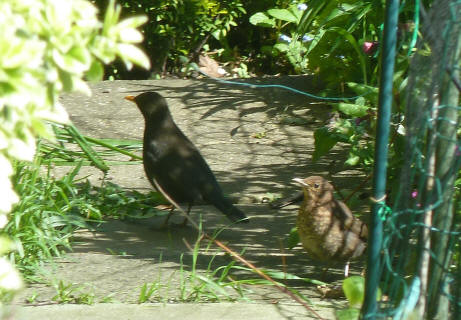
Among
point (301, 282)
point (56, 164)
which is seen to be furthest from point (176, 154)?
point (301, 282)

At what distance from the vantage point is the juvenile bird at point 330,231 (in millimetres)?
4359

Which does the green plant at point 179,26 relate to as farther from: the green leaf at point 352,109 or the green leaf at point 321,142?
the green leaf at point 352,109

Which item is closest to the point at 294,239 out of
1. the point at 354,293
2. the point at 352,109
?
the point at 352,109

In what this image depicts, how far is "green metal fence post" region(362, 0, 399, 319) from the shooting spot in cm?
277

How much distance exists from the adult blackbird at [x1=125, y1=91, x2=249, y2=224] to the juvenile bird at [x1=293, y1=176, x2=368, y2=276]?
921 mm

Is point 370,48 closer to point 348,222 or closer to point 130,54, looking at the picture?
point 348,222

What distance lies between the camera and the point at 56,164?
6.27 meters

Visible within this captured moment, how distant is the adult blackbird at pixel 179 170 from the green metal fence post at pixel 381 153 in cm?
252

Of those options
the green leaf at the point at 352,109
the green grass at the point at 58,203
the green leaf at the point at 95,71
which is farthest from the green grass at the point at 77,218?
the green leaf at the point at 95,71

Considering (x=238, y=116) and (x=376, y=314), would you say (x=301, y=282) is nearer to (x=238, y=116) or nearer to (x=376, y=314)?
(x=376, y=314)

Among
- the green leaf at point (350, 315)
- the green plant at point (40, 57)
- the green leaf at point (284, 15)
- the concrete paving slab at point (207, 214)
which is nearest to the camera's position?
the green plant at point (40, 57)

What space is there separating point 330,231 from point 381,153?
1602 millimetres

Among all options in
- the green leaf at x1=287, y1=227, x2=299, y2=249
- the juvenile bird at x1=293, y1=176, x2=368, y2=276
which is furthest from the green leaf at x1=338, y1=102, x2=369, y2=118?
the green leaf at x1=287, y1=227, x2=299, y2=249

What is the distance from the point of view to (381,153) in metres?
2.84
